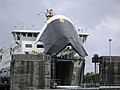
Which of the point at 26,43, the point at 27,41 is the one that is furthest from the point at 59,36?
the point at 27,41

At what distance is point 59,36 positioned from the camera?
29.3 m

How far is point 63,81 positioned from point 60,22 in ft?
17.8

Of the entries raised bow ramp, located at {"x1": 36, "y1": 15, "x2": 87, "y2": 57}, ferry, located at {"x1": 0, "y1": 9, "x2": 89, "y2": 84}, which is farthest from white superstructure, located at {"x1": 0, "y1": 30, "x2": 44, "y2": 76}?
raised bow ramp, located at {"x1": 36, "y1": 15, "x2": 87, "y2": 57}

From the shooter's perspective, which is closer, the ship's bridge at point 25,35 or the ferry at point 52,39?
the ferry at point 52,39

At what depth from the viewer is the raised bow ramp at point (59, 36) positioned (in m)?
28.8

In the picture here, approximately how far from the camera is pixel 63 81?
30.7 metres

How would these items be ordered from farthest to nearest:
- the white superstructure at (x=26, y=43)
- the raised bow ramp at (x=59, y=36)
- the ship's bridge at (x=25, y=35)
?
1. the ship's bridge at (x=25, y=35)
2. the white superstructure at (x=26, y=43)
3. the raised bow ramp at (x=59, y=36)

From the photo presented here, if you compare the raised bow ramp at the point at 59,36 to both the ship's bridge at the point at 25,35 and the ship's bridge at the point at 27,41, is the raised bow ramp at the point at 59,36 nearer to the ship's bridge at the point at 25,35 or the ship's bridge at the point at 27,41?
the ship's bridge at the point at 27,41

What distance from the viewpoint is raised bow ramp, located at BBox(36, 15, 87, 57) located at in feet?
94.5

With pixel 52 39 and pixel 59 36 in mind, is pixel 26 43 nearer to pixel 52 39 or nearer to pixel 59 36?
pixel 52 39

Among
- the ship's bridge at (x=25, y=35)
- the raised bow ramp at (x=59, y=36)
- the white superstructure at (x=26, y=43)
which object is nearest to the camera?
the raised bow ramp at (x=59, y=36)

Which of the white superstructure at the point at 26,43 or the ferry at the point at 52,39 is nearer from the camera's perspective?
the ferry at the point at 52,39

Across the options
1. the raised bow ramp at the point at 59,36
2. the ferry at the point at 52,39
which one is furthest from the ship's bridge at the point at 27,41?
the raised bow ramp at the point at 59,36

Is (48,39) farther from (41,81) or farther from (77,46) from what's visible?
(41,81)
